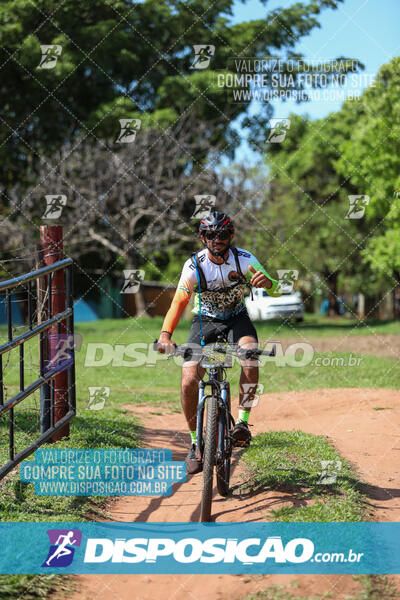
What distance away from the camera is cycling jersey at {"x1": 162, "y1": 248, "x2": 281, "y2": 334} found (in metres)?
5.39

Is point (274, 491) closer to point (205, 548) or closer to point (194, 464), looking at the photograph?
point (194, 464)

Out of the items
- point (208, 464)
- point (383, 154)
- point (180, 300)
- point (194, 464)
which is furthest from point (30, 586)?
point (383, 154)

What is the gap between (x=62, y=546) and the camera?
4.40 m

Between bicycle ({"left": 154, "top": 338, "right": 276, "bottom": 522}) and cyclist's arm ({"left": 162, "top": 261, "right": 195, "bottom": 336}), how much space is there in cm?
35

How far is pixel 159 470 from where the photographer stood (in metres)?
6.29

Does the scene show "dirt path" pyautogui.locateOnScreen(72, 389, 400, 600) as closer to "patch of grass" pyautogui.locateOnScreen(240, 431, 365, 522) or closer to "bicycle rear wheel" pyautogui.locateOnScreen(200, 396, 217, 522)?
"patch of grass" pyautogui.locateOnScreen(240, 431, 365, 522)

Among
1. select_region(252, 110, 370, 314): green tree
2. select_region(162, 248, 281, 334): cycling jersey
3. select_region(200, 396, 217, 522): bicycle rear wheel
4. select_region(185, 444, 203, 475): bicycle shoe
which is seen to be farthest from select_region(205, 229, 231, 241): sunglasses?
select_region(252, 110, 370, 314): green tree

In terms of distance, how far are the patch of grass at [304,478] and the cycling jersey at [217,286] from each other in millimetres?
1405

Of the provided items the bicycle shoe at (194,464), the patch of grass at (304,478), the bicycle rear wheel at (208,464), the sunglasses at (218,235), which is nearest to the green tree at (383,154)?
the patch of grass at (304,478)

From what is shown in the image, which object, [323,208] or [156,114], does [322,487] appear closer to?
[156,114]

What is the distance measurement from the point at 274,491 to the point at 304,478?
13.2 inches

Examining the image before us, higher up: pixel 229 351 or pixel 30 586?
pixel 229 351

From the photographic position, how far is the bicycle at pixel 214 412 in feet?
15.6

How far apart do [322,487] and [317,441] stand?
1627mm
